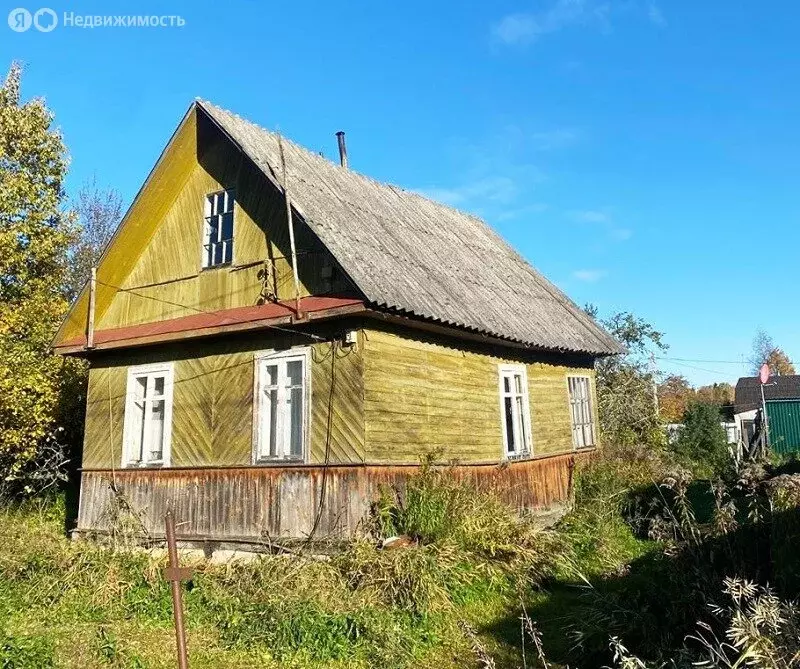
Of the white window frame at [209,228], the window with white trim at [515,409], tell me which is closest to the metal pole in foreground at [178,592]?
the white window frame at [209,228]

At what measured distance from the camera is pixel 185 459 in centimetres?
1077

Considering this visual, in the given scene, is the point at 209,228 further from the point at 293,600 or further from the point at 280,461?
the point at 293,600

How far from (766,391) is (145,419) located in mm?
32767

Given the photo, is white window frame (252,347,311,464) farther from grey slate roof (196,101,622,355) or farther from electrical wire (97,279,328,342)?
grey slate roof (196,101,622,355)

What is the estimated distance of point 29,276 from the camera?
58.4ft

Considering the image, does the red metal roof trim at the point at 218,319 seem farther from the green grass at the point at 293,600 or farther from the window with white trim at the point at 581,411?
the window with white trim at the point at 581,411

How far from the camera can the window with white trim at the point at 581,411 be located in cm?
1505

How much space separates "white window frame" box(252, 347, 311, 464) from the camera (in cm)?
957

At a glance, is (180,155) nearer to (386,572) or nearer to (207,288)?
(207,288)

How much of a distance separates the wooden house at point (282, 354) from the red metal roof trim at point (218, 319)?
4 centimetres

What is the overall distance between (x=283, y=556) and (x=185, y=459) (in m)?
3.02

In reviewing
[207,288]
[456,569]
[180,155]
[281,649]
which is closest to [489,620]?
[456,569]

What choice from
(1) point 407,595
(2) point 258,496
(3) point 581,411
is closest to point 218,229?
(2) point 258,496

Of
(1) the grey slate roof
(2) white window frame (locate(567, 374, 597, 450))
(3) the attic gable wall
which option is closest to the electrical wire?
(3) the attic gable wall
